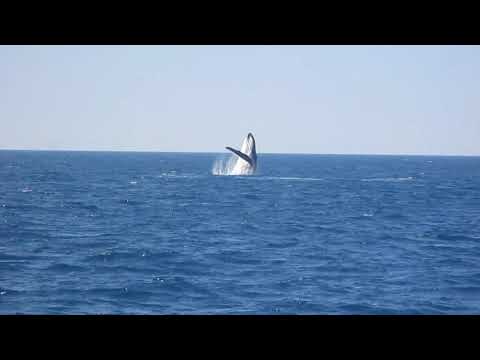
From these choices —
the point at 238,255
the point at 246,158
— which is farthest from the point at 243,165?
the point at 238,255

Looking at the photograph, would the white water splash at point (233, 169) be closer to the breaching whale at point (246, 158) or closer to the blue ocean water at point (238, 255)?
the breaching whale at point (246, 158)

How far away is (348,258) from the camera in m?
25.5

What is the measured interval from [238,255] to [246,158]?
2271 inches

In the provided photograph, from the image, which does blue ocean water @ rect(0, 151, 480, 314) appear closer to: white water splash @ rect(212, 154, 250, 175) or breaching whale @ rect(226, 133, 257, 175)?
breaching whale @ rect(226, 133, 257, 175)

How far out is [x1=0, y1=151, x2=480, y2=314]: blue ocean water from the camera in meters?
17.5

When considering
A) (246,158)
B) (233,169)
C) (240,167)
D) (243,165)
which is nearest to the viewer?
(246,158)

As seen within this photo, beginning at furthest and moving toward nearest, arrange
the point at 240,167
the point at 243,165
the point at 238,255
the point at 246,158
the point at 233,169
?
the point at 233,169 → the point at 240,167 → the point at 243,165 → the point at 246,158 → the point at 238,255

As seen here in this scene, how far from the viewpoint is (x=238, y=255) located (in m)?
26.1

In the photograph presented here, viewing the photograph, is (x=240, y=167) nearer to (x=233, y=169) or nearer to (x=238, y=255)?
(x=233, y=169)

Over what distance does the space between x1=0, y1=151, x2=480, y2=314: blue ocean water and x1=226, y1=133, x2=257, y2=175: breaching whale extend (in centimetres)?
2635
